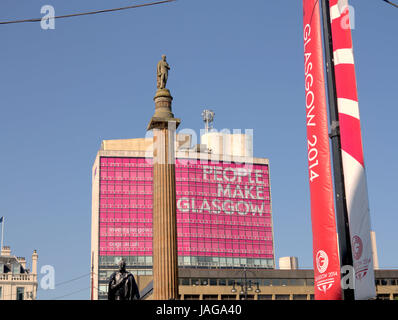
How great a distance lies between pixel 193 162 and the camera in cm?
16700

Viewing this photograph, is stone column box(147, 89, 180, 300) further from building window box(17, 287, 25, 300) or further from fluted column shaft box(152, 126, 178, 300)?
building window box(17, 287, 25, 300)

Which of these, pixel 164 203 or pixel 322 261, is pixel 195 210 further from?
pixel 322 261

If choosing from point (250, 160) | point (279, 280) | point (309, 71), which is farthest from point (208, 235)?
point (309, 71)

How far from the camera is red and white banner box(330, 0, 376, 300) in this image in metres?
16.6

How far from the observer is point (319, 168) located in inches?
847

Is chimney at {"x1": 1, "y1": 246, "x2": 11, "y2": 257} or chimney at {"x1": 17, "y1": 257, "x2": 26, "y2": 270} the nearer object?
chimney at {"x1": 1, "y1": 246, "x2": 11, "y2": 257}

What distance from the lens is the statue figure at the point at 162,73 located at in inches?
1593

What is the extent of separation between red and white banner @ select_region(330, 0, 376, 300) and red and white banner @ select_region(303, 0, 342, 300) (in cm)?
305

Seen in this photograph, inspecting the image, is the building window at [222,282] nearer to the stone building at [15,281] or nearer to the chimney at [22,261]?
the stone building at [15,281]

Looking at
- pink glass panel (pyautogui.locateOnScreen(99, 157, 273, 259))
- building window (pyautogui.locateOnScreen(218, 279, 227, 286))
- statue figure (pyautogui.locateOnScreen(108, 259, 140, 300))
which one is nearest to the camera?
statue figure (pyautogui.locateOnScreen(108, 259, 140, 300))

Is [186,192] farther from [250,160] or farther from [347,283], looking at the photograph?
[347,283]

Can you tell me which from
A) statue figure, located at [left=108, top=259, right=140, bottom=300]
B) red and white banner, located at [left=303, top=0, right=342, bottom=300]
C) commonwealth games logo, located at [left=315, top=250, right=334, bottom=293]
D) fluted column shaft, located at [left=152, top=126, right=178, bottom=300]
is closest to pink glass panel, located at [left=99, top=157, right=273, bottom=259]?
fluted column shaft, located at [left=152, top=126, right=178, bottom=300]

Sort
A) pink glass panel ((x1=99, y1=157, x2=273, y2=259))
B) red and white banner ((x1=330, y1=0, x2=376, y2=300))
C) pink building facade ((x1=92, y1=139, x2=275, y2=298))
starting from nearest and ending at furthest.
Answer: red and white banner ((x1=330, y1=0, x2=376, y2=300)) < pink building facade ((x1=92, y1=139, x2=275, y2=298)) < pink glass panel ((x1=99, y1=157, x2=273, y2=259))

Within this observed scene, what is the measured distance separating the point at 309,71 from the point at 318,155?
334cm
